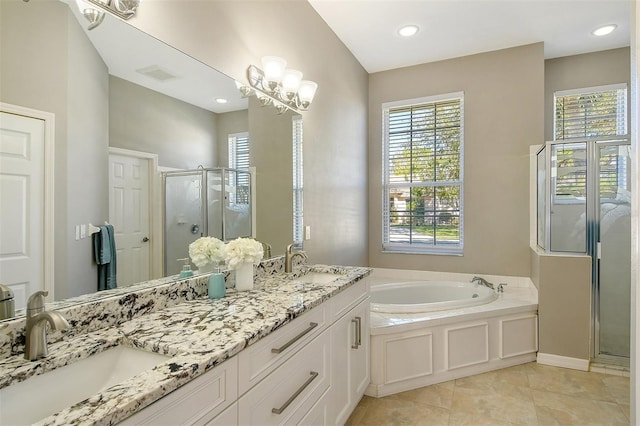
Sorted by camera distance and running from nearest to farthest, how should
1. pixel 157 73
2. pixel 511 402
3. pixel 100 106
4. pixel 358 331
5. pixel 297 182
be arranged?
1. pixel 100 106
2. pixel 157 73
3. pixel 358 331
4. pixel 511 402
5. pixel 297 182

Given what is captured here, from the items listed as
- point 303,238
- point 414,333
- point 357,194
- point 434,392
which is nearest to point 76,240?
point 303,238

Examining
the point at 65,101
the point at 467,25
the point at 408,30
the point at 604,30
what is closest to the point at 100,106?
the point at 65,101

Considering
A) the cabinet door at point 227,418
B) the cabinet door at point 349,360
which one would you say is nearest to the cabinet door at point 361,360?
the cabinet door at point 349,360

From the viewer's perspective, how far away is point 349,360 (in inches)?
76.0

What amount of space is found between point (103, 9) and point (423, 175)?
333 centimetres

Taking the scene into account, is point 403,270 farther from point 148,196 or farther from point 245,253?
point 148,196

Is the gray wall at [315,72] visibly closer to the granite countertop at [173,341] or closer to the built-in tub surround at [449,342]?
the built-in tub surround at [449,342]

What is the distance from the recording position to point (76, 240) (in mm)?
1104

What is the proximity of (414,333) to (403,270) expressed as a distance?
1478 mm

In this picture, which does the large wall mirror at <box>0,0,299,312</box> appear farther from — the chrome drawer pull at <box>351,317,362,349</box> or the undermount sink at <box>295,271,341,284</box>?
the chrome drawer pull at <box>351,317,362,349</box>

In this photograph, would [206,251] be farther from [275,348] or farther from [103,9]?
[103,9]

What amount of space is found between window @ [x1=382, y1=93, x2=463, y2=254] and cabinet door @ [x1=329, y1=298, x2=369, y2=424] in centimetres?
187

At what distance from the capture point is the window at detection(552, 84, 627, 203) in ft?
9.45

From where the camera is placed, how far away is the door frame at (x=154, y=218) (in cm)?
138
